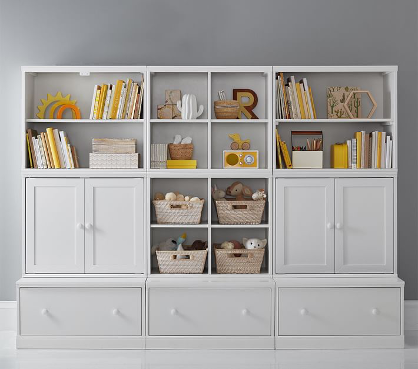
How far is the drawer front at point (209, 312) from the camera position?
11.1 ft

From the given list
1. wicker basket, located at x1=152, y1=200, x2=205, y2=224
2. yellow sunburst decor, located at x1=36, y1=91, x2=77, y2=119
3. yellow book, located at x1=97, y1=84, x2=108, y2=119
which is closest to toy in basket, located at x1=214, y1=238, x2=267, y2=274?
wicker basket, located at x1=152, y1=200, x2=205, y2=224

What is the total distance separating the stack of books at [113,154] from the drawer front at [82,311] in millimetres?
763

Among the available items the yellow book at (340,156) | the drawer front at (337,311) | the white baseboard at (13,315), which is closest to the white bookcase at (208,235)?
the drawer front at (337,311)

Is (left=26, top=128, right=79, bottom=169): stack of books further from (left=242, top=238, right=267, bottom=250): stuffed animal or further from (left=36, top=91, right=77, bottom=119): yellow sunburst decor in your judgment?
(left=242, top=238, right=267, bottom=250): stuffed animal

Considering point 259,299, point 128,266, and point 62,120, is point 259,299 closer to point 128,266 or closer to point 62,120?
point 128,266

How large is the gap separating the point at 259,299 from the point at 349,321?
1.81 feet

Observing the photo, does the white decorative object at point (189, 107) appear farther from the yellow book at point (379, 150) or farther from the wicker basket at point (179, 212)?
the yellow book at point (379, 150)

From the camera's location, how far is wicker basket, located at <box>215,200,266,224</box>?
11.7ft

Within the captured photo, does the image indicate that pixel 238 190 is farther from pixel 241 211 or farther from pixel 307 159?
pixel 307 159

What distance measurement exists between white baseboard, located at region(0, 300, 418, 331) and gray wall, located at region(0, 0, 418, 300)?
0.81 meters

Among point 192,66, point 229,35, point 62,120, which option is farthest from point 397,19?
point 62,120

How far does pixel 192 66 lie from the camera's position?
11.7ft

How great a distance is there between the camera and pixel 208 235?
355 cm

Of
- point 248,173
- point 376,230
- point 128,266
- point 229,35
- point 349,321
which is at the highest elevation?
point 229,35
